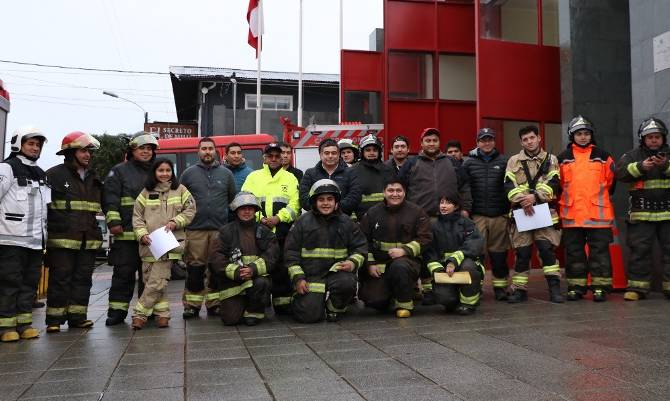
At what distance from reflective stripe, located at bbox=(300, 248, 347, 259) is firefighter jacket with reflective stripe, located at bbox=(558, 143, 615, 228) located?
9.14 ft

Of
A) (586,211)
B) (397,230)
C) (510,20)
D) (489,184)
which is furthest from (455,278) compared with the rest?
(510,20)

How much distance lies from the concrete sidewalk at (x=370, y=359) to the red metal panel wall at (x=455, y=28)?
955 cm

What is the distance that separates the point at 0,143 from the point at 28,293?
3.70 m

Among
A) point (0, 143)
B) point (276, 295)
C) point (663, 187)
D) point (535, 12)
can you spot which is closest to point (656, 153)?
point (663, 187)

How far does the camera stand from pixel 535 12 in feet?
39.5

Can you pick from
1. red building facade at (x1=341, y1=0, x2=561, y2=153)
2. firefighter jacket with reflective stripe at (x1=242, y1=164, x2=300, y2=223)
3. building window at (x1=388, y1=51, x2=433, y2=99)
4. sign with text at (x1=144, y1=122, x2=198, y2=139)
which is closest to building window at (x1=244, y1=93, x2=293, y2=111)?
sign with text at (x1=144, y1=122, x2=198, y2=139)

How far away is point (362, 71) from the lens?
598 inches

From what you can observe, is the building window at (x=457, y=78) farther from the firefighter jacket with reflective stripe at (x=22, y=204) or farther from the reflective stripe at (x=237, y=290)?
the firefighter jacket with reflective stripe at (x=22, y=204)

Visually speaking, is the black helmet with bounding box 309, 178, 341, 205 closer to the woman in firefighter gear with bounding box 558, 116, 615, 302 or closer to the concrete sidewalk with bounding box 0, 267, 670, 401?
the concrete sidewalk with bounding box 0, 267, 670, 401

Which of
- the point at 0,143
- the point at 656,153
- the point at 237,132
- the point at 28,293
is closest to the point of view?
the point at 28,293

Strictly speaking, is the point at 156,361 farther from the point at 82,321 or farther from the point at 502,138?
the point at 502,138

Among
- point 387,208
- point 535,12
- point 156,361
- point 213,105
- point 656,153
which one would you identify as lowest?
point 156,361

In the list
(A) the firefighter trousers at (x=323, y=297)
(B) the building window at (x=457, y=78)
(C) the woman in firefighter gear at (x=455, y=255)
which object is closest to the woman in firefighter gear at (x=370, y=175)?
(C) the woman in firefighter gear at (x=455, y=255)

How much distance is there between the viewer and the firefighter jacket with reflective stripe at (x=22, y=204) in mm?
5539
